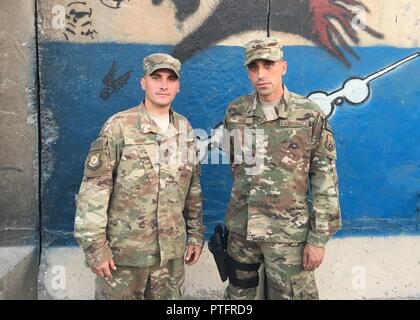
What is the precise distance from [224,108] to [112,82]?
0.84 meters

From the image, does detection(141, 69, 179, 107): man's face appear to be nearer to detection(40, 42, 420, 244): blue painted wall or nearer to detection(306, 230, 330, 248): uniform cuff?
detection(40, 42, 420, 244): blue painted wall

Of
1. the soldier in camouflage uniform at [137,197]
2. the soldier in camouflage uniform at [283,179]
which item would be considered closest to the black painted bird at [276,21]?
the soldier in camouflage uniform at [283,179]

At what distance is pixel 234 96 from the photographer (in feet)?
10.7

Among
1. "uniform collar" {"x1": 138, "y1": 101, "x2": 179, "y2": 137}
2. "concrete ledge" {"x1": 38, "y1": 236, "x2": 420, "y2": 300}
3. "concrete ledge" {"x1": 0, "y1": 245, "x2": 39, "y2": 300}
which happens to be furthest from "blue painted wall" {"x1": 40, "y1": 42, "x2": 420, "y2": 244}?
"uniform collar" {"x1": 138, "y1": 101, "x2": 179, "y2": 137}

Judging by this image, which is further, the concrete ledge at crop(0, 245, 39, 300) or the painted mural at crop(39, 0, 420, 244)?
the painted mural at crop(39, 0, 420, 244)

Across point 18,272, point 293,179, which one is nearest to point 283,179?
point 293,179

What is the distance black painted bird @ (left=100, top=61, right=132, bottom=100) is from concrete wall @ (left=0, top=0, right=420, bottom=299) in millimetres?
14

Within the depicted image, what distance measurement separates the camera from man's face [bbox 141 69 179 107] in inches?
87.7

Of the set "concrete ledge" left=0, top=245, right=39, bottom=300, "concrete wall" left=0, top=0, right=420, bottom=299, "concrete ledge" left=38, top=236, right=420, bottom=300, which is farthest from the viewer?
"concrete ledge" left=38, top=236, right=420, bottom=300

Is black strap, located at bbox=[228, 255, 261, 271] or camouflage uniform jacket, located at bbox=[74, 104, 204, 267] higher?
camouflage uniform jacket, located at bbox=[74, 104, 204, 267]

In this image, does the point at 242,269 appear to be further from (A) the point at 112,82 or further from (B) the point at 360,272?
(A) the point at 112,82

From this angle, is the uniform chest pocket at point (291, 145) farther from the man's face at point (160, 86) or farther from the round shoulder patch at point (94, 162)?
the round shoulder patch at point (94, 162)

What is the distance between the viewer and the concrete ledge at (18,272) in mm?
2617

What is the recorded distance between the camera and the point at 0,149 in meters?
3.01
